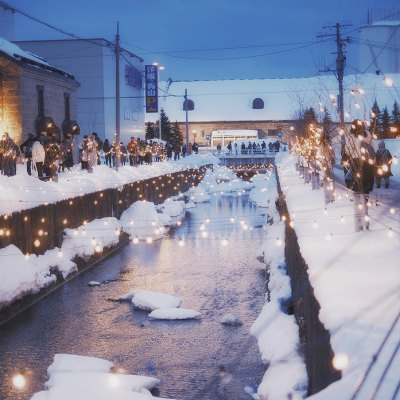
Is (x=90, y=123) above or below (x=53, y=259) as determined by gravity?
above

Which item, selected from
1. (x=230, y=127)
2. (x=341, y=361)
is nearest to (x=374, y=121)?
(x=341, y=361)

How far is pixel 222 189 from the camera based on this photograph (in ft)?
142

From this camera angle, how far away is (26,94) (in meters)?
30.3

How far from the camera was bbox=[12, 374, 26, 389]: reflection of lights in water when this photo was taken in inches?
373

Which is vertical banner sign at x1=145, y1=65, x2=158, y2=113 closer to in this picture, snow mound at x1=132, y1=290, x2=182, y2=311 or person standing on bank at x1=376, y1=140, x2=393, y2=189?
person standing on bank at x1=376, y1=140, x2=393, y2=189

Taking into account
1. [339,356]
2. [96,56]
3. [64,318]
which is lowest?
[64,318]

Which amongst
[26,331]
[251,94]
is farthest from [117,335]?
[251,94]

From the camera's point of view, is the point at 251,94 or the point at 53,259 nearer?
the point at 53,259

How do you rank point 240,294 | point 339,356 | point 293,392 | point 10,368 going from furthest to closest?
point 240,294 < point 10,368 < point 293,392 < point 339,356

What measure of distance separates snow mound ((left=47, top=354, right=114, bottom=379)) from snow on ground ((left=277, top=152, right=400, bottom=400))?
3.53m

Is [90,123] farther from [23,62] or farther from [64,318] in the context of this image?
[64,318]

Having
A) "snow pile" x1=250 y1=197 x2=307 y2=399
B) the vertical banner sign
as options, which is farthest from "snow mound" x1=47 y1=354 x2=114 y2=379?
the vertical banner sign

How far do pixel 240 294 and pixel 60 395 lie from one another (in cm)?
678

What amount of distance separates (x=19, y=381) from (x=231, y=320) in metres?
4.18
